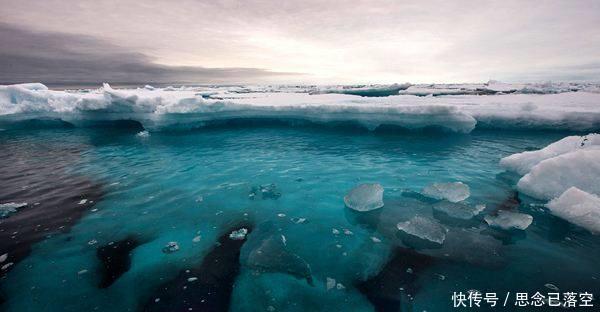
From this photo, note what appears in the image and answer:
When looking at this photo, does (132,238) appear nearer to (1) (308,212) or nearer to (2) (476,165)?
(1) (308,212)

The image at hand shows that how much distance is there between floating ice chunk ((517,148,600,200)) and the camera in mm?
5770

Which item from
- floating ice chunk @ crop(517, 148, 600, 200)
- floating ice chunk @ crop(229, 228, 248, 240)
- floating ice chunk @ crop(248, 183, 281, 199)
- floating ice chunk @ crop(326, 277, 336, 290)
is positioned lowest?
floating ice chunk @ crop(326, 277, 336, 290)

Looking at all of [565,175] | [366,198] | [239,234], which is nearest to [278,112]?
[366,198]

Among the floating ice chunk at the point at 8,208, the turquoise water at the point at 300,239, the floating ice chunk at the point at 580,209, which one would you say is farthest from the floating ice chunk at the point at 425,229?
the floating ice chunk at the point at 8,208

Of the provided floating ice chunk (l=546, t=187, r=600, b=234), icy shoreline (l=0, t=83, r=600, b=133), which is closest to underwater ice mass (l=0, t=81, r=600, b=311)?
floating ice chunk (l=546, t=187, r=600, b=234)

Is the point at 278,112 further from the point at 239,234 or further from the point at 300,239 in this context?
the point at 300,239

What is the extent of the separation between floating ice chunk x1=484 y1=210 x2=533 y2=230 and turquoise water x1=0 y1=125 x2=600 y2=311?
128 millimetres

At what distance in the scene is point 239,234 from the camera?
196 inches

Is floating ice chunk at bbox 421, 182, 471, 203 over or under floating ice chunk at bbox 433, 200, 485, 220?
over

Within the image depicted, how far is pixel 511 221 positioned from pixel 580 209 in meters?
1.18

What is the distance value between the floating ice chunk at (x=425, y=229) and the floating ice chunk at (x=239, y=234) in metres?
2.54

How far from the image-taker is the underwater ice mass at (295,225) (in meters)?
3.67

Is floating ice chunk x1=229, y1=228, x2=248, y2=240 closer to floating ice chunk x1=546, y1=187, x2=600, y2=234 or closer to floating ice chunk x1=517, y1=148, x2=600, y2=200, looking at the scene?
floating ice chunk x1=546, y1=187, x2=600, y2=234

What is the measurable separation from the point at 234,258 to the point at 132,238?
6.16ft
